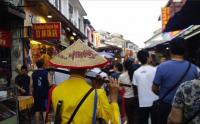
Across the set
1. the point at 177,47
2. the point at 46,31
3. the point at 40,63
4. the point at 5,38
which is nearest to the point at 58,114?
the point at 177,47

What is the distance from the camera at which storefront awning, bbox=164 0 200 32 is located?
5227 mm

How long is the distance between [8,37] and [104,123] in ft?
35.2

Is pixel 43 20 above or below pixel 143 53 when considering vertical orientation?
above

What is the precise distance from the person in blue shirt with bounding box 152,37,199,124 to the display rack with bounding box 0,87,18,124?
133 inches

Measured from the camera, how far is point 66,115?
4.66m

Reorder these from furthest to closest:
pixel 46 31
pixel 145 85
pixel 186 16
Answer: pixel 46 31
pixel 145 85
pixel 186 16

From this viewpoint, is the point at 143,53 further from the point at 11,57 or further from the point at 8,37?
the point at 11,57

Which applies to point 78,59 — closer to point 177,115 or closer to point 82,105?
point 82,105

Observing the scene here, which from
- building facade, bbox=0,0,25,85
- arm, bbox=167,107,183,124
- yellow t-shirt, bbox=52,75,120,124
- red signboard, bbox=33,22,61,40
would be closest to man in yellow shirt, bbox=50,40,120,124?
yellow t-shirt, bbox=52,75,120,124

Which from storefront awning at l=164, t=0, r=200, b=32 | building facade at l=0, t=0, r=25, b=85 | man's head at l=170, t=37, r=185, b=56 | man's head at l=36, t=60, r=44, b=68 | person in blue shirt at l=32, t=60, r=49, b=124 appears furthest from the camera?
building facade at l=0, t=0, r=25, b=85

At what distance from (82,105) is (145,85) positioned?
4.06 metres

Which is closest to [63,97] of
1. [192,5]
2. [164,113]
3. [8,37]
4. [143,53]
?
[192,5]

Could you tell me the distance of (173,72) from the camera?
21.2 ft

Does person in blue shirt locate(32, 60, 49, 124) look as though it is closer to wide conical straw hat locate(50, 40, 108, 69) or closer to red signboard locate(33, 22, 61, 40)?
red signboard locate(33, 22, 61, 40)
